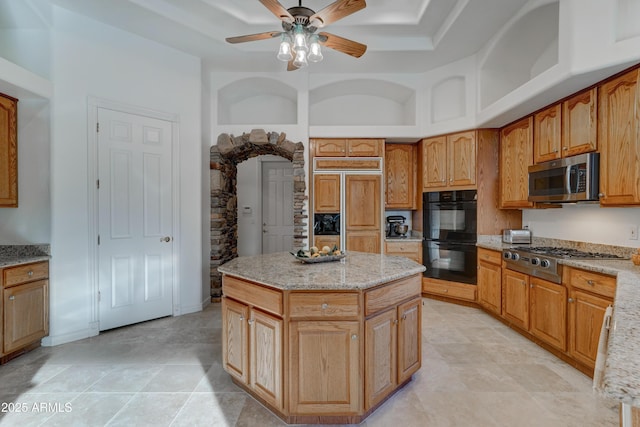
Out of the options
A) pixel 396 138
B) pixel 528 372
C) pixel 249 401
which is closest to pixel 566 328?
pixel 528 372

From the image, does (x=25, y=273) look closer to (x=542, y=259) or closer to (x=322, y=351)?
(x=322, y=351)

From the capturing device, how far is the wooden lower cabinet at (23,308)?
250 cm

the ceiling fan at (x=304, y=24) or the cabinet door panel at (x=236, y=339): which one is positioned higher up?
the ceiling fan at (x=304, y=24)

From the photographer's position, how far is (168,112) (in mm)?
3609

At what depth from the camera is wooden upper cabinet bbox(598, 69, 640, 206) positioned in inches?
86.2

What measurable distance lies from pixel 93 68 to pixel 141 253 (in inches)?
78.4

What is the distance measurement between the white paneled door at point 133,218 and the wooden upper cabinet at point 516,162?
13.2 ft

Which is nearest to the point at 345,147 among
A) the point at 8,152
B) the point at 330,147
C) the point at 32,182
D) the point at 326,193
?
the point at 330,147

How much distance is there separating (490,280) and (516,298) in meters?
0.46

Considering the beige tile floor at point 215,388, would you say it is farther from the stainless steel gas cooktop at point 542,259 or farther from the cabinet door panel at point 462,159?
the cabinet door panel at point 462,159

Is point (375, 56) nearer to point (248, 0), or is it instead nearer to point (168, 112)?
point (248, 0)

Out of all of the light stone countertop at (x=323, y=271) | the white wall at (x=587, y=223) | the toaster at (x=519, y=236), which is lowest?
the light stone countertop at (x=323, y=271)

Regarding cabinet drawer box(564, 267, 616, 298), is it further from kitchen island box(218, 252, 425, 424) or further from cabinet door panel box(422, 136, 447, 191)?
cabinet door panel box(422, 136, 447, 191)

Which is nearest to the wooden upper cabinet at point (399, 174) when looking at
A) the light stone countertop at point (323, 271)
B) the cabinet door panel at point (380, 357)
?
the light stone countertop at point (323, 271)
